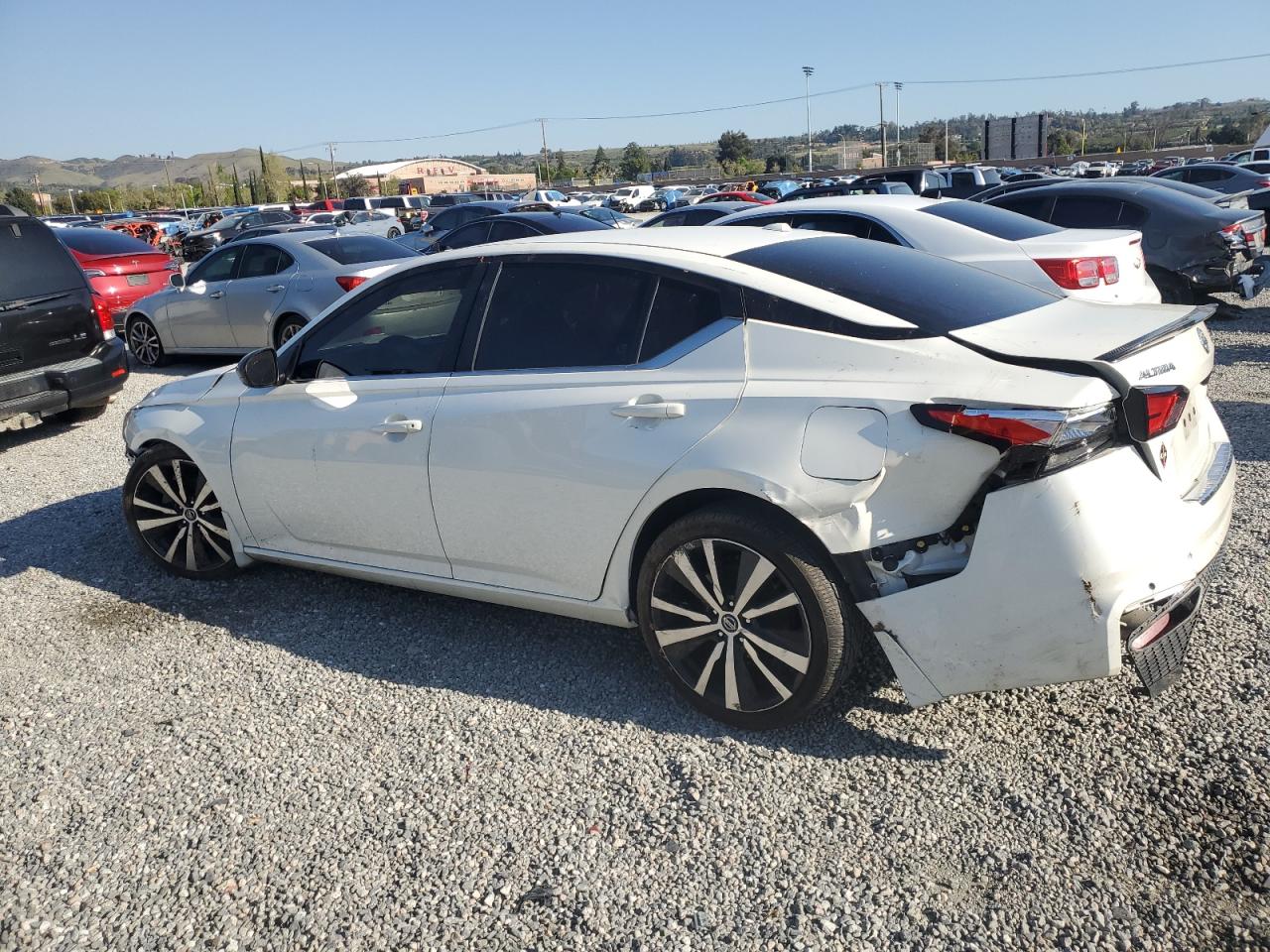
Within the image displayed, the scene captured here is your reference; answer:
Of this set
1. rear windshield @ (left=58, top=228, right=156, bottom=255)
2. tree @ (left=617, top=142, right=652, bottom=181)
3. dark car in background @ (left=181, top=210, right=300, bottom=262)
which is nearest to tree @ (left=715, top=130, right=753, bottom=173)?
tree @ (left=617, top=142, right=652, bottom=181)

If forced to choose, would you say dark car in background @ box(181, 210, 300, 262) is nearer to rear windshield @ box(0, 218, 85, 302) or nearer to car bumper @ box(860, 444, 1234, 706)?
rear windshield @ box(0, 218, 85, 302)

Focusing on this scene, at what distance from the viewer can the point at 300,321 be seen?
34.7ft

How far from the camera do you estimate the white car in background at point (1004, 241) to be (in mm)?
7422

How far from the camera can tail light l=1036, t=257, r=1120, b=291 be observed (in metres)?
7.42

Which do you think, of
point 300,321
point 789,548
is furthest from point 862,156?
point 789,548

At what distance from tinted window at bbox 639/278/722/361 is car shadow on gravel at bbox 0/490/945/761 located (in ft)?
4.19

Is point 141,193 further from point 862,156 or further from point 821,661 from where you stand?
point 821,661

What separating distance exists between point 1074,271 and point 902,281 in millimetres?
4650

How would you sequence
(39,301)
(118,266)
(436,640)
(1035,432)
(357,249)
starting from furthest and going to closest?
(118,266)
(357,249)
(39,301)
(436,640)
(1035,432)

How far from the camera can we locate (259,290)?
1080cm

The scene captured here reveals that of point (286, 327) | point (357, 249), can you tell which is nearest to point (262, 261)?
point (286, 327)

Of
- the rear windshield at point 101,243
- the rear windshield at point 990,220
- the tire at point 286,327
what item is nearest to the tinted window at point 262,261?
the tire at point 286,327

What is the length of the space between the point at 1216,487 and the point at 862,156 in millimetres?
107275

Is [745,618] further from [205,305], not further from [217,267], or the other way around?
[217,267]
